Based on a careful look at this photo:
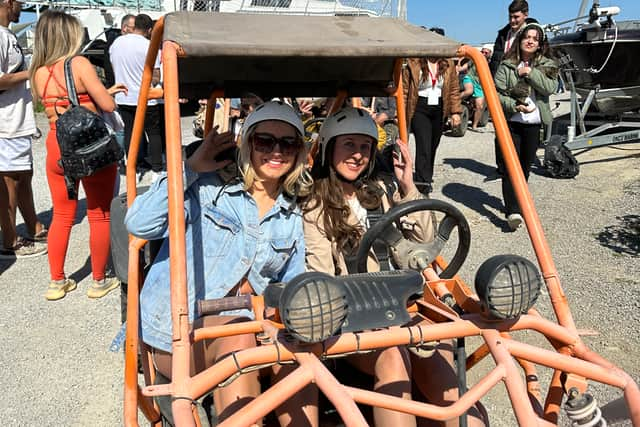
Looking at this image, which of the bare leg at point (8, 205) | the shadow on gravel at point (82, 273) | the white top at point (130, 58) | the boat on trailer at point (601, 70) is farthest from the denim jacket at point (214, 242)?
the boat on trailer at point (601, 70)

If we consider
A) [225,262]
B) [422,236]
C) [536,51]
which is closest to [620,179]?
[536,51]

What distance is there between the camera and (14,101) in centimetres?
412

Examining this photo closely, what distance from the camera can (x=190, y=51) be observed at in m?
1.65

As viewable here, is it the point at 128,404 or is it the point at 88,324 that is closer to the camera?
the point at 128,404

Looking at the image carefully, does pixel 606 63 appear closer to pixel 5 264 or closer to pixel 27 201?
pixel 27 201

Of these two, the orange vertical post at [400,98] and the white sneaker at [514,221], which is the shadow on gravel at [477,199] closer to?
the white sneaker at [514,221]

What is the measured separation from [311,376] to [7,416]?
210 cm

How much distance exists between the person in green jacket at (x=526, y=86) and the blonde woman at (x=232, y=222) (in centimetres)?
336

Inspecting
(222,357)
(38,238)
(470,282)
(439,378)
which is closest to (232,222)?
(222,357)

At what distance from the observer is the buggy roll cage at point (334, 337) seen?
1456 mm

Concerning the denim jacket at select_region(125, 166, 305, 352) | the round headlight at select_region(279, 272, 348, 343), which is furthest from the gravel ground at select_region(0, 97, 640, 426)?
the round headlight at select_region(279, 272, 348, 343)

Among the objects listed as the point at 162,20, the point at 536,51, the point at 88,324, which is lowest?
the point at 88,324

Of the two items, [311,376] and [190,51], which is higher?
[190,51]

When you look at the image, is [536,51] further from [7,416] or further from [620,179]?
[7,416]
